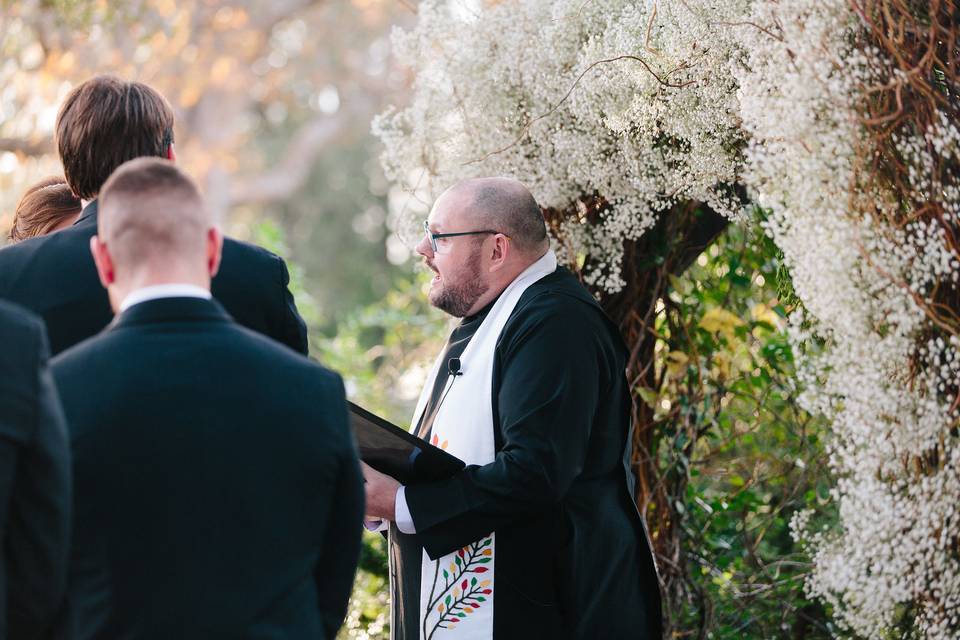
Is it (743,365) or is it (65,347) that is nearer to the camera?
(65,347)

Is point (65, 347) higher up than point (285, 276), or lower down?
lower down

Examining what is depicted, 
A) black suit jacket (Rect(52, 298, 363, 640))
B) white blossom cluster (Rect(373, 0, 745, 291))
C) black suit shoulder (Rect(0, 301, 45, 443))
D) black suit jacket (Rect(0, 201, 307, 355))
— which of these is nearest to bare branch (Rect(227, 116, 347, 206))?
white blossom cluster (Rect(373, 0, 745, 291))

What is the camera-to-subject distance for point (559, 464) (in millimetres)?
3018

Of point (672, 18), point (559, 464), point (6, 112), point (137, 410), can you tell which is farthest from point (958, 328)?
point (6, 112)

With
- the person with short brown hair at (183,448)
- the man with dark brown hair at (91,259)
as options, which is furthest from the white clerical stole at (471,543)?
the person with short brown hair at (183,448)

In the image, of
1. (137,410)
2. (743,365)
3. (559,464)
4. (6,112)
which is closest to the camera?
(137,410)

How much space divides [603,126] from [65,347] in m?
1.99

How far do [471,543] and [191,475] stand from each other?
1366 mm

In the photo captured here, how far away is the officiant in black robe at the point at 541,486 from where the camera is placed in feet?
10.0

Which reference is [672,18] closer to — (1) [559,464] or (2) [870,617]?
(1) [559,464]

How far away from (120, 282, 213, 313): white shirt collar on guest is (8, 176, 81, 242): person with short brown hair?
173 cm

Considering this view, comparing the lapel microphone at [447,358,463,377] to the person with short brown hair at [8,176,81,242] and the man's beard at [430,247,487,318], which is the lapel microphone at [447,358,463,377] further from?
the person with short brown hair at [8,176,81,242]

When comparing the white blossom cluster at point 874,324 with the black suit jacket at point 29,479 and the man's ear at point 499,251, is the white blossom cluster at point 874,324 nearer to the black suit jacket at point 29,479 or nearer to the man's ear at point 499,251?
the man's ear at point 499,251

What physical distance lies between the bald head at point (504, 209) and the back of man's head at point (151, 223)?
4.78 ft
